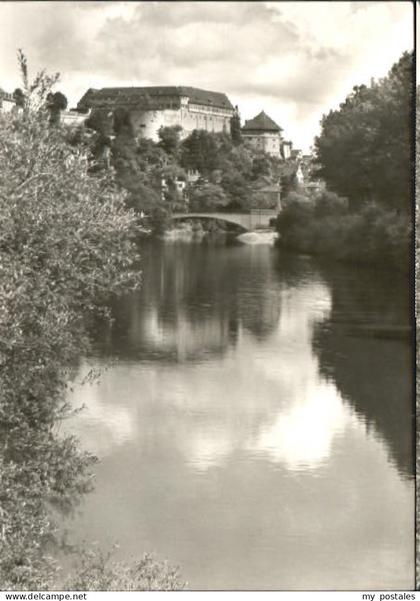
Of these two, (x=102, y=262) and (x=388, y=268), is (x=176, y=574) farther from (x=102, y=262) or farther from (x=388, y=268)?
(x=388, y=268)

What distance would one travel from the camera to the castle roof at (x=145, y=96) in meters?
5.39

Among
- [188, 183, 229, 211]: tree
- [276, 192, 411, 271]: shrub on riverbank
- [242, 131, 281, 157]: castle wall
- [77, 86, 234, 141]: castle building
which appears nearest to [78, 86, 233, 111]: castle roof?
[77, 86, 234, 141]: castle building

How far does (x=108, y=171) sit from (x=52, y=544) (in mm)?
2092

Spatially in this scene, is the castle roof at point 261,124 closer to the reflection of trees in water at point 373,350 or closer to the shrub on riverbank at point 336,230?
the shrub on riverbank at point 336,230

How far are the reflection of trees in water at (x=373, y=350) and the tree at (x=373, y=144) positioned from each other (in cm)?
56

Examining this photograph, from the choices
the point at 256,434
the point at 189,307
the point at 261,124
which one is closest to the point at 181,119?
the point at 261,124

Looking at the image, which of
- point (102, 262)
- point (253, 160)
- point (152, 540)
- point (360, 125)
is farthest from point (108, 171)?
point (360, 125)

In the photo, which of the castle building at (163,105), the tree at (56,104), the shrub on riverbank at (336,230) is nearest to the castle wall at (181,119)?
the castle building at (163,105)

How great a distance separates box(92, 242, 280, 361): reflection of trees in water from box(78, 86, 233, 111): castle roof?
1160mm

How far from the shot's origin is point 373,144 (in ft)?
23.3

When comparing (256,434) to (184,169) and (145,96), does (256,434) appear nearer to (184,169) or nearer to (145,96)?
(184,169)

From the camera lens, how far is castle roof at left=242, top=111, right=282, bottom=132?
17.7 ft

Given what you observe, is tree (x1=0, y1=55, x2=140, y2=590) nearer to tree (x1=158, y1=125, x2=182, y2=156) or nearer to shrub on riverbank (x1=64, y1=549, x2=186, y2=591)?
A: shrub on riverbank (x1=64, y1=549, x2=186, y2=591)

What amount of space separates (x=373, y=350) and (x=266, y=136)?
64.9 inches
